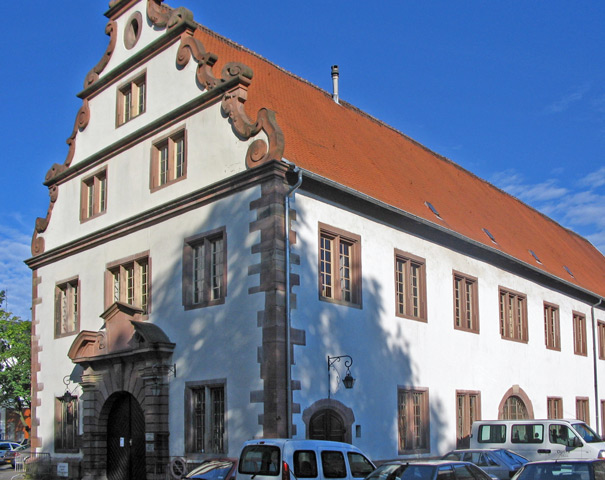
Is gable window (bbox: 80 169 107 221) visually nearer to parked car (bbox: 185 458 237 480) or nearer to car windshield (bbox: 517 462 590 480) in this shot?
parked car (bbox: 185 458 237 480)

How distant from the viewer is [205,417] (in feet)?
63.2

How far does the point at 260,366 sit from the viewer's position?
18.0 metres

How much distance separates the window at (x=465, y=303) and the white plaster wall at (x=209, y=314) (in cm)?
853

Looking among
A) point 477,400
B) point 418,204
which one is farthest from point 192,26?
point 477,400

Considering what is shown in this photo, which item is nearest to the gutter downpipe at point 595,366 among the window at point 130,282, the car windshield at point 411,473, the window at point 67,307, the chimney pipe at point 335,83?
the chimney pipe at point 335,83

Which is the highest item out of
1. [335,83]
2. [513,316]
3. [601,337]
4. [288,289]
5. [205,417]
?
[335,83]

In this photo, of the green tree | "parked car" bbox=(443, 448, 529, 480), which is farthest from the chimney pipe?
the green tree

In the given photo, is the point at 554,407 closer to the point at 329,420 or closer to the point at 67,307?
the point at 329,420

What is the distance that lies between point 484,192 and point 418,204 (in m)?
11.1

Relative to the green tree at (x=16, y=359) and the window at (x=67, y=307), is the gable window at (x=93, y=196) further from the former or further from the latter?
the green tree at (x=16, y=359)

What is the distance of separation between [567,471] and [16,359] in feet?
183

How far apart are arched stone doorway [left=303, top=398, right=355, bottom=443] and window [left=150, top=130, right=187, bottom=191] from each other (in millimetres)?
6836

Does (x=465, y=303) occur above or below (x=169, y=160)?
below

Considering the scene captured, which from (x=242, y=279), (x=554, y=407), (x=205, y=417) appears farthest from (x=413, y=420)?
(x=554, y=407)
